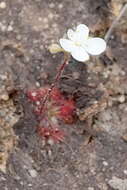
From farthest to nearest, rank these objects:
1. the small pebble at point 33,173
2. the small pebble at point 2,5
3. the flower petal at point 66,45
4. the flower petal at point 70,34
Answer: the small pebble at point 2,5, the small pebble at point 33,173, the flower petal at point 70,34, the flower petal at point 66,45

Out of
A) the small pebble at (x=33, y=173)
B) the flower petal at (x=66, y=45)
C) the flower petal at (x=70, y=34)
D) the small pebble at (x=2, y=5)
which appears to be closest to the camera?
the flower petal at (x=66, y=45)

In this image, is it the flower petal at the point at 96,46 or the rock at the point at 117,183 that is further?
the rock at the point at 117,183

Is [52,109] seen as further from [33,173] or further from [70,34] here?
[70,34]

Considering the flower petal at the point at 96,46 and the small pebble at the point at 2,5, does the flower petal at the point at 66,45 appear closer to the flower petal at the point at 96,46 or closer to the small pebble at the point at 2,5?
the flower petal at the point at 96,46

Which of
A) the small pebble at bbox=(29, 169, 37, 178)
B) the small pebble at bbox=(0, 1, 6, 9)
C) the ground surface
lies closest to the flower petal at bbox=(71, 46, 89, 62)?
the ground surface

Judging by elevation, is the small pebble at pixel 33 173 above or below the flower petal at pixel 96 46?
below

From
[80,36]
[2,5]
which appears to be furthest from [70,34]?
[2,5]

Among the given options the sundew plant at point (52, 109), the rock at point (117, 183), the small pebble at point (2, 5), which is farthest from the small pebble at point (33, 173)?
the small pebble at point (2, 5)

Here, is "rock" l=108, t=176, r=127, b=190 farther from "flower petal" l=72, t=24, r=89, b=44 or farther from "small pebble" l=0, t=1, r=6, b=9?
"small pebble" l=0, t=1, r=6, b=9

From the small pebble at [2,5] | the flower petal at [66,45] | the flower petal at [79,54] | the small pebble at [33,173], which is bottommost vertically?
the small pebble at [33,173]
